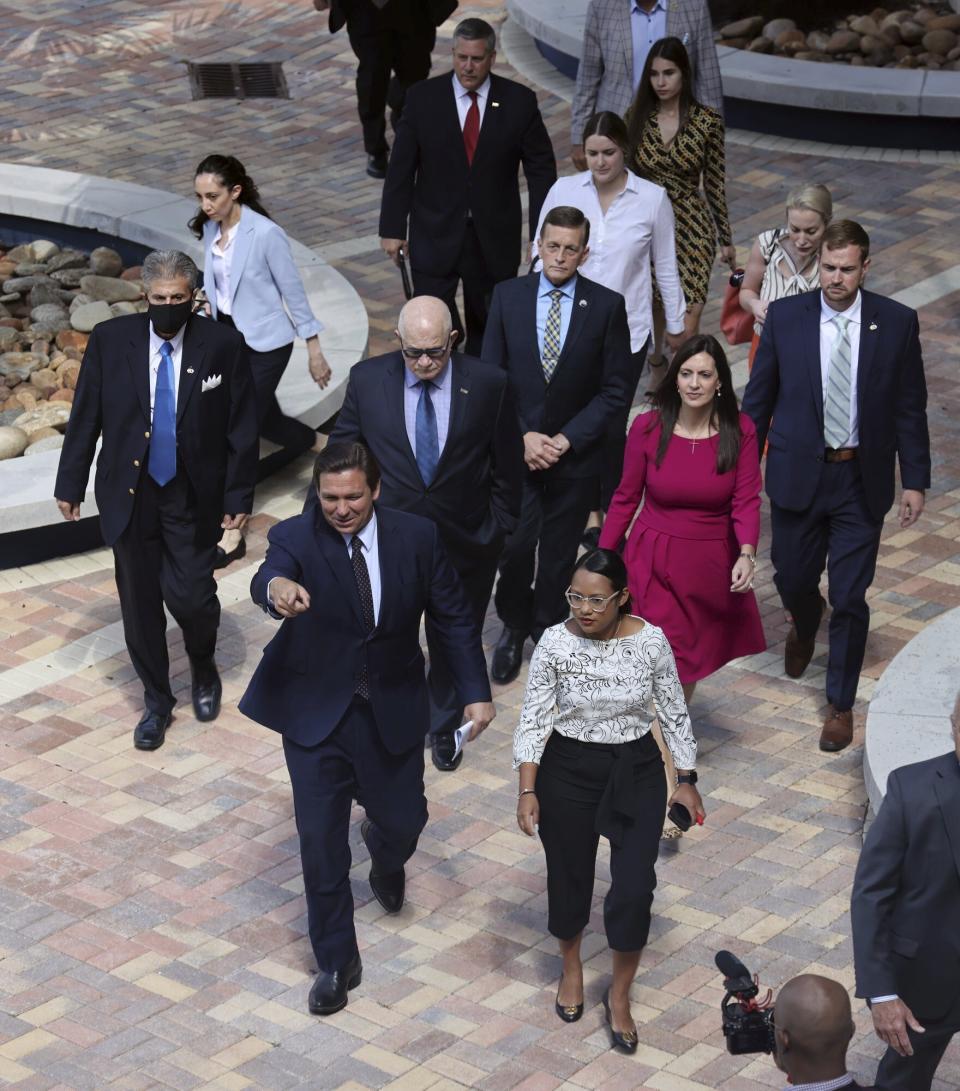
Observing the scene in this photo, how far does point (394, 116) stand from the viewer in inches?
617

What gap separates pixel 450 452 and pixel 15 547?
2.92 meters

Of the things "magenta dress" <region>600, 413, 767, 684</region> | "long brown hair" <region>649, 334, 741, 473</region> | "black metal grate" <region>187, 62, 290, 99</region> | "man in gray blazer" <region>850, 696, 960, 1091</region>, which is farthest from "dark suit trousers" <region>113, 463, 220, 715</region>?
"black metal grate" <region>187, 62, 290, 99</region>

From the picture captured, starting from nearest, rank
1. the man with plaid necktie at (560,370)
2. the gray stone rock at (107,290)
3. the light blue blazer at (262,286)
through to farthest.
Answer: the man with plaid necktie at (560,370) → the light blue blazer at (262,286) → the gray stone rock at (107,290)

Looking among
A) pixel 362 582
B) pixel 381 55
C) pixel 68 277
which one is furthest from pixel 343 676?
pixel 381 55

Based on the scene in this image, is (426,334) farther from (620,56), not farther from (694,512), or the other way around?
(620,56)

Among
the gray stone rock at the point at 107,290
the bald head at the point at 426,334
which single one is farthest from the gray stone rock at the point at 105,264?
the bald head at the point at 426,334

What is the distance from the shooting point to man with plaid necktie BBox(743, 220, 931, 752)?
321 inches

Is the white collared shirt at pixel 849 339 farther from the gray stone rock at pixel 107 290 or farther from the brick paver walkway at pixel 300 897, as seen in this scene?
the gray stone rock at pixel 107 290

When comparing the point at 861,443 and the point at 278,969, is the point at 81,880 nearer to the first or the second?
the point at 278,969

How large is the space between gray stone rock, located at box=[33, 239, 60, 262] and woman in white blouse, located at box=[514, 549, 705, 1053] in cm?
744

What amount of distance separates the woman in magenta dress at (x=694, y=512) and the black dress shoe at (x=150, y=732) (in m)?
2.00

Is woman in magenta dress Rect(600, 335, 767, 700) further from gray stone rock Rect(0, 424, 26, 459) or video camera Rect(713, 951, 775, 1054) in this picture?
gray stone rock Rect(0, 424, 26, 459)

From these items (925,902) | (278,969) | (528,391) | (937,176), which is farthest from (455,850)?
(937,176)

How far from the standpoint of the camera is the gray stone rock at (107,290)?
1245cm
